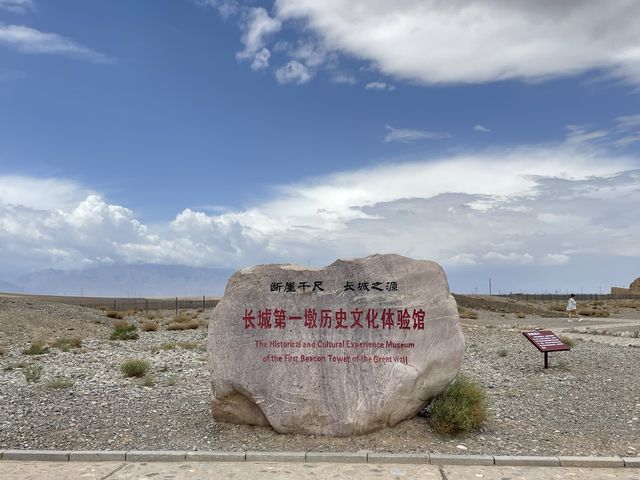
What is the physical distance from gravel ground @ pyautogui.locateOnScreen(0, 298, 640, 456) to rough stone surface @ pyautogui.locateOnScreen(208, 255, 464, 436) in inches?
16.0

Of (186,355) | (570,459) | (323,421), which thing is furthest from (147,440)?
(186,355)

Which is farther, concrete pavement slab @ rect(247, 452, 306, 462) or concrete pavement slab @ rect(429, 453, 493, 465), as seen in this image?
concrete pavement slab @ rect(247, 452, 306, 462)

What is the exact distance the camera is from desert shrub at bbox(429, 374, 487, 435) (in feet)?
32.7

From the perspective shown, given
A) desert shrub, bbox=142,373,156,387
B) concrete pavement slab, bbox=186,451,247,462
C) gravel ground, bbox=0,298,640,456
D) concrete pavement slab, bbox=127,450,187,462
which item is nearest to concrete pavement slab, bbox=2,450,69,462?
gravel ground, bbox=0,298,640,456

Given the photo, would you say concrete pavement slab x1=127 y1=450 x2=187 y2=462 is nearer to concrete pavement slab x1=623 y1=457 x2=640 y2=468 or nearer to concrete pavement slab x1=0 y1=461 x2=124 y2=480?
concrete pavement slab x1=0 y1=461 x2=124 y2=480

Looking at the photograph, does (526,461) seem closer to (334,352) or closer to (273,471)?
(334,352)

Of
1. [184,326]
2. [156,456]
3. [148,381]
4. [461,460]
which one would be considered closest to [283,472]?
[156,456]

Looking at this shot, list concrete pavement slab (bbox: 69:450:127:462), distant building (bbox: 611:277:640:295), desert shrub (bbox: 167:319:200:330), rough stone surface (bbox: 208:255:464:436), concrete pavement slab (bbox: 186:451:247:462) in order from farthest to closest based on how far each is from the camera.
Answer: distant building (bbox: 611:277:640:295) → desert shrub (bbox: 167:319:200:330) → rough stone surface (bbox: 208:255:464:436) → concrete pavement slab (bbox: 69:450:127:462) → concrete pavement slab (bbox: 186:451:247:462)

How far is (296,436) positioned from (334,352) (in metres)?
1.50

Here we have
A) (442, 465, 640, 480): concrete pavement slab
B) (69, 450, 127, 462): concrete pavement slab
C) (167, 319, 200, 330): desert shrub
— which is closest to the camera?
(442, 465, 640, 480): concrete pavement slab

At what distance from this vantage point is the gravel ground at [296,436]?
975 centimetres

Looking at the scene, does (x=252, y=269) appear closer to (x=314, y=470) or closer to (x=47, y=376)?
(x=314, y=470)

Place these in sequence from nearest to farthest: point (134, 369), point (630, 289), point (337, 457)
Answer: point (337, 457) < point (134, 369) < point (630, 289)

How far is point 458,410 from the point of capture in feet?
32.8
